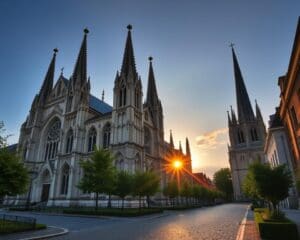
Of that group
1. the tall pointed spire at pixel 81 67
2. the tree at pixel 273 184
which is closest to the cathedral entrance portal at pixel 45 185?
the tall pointed spire at pixel 81 67

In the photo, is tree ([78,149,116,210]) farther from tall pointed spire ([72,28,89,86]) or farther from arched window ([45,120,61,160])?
tall pointed spire ([72,28,89,86])

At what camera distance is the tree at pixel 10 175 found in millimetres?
13742

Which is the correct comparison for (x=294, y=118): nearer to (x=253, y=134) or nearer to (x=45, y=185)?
(x=45, y=185)

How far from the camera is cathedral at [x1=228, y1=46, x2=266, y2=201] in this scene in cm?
7394

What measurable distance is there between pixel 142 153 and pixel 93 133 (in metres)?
11.6

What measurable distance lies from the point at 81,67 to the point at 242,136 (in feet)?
206

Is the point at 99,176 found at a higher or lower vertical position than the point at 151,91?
lower

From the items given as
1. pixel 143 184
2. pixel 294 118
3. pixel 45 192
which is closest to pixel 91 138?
pixel 45 192

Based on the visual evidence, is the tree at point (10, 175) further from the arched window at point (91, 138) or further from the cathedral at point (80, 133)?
the arched window at point (91, 138)

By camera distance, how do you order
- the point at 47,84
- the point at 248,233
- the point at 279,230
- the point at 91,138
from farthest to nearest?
the point at 47,84
the point at 91,138
the point at 248,233
the point at 279,230

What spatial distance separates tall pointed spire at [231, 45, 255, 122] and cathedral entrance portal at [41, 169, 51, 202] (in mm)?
68796

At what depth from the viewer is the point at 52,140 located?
160ft

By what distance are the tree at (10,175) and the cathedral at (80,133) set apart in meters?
20.9

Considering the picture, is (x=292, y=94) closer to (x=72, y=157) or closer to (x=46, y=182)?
(x=72, y=157)
